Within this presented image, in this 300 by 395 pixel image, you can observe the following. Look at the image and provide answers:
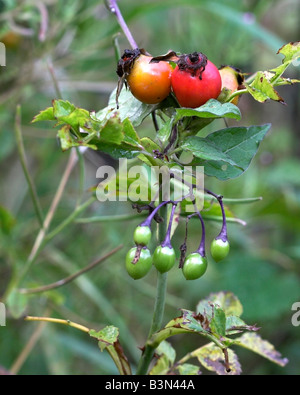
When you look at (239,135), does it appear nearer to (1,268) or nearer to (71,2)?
(71,2)

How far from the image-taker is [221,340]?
0.35 m

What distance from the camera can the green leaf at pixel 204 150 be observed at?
35 centimetres

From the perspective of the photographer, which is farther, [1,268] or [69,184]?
[69,184]

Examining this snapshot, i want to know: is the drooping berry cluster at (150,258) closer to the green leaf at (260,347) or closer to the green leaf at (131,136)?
the green leaf at (131,136)

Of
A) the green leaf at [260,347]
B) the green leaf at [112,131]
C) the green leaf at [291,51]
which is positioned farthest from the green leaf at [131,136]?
the green leaf at [260,347]

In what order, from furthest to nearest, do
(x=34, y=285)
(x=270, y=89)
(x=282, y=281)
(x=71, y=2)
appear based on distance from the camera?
(x=282, y=281)
(x=71, y=2)
(x=34, y=285)
(x=270, y=89)

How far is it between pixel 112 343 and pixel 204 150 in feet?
0.55

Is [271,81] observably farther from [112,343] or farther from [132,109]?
[112,343]

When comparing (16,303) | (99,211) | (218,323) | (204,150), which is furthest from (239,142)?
(99,211)

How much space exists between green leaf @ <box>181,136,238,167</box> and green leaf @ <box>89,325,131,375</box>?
0.51 feet

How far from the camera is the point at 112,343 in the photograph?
38cm
